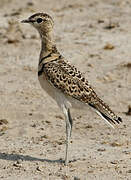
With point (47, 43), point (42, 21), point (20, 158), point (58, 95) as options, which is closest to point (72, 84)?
point (58, 95)

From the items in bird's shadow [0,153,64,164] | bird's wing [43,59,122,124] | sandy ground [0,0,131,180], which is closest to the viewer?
bird's wing [43,59,122,124]

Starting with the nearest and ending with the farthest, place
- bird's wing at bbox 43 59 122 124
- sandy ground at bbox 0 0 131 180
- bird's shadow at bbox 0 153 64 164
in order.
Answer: bird's wing at bbox 43 59 122 124, sandy ground at bbox 0 0 131 180, bird's shadow at bbox 0 153 64 164

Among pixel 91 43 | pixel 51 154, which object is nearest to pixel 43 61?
pixel 51 154

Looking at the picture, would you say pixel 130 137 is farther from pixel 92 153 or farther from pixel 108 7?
pixel 108 7

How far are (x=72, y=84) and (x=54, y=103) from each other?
109 inches

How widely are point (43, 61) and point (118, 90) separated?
11.0 ft

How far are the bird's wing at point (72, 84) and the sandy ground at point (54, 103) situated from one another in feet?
1.95

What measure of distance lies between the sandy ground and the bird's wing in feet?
1.95

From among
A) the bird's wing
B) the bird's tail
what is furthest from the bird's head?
the bird's tail

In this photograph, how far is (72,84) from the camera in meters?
7.42

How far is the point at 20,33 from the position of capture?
13.6 meters

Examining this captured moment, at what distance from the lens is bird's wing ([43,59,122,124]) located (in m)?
7.37

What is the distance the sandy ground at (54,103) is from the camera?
7.47 metres

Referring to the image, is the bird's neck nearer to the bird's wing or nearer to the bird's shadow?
the bird's wing
